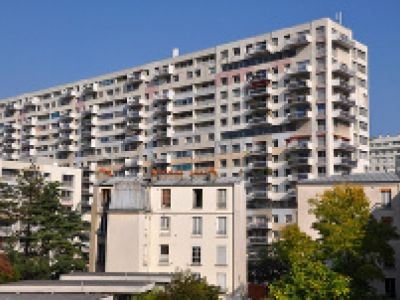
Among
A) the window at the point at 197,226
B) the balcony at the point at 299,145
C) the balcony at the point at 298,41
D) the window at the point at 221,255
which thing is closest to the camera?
the window at the point at 221,255

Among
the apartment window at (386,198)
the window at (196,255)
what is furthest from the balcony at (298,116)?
the window at (196,255)

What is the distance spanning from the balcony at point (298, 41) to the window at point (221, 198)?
150 feet

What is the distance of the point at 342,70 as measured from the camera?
103 metres

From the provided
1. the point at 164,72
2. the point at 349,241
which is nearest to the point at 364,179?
the point at 349,241

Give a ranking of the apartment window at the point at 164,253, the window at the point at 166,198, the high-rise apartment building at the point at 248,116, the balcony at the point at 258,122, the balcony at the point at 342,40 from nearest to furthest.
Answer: the apartment window at the point at 164,253 < the window at the point at 166,198 < the high-rise apartment building at the point at 248,116 < the balcony at the point at 342,40 < the balcony at the point at 258,122

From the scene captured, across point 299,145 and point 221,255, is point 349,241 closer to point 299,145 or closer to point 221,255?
point 221,255

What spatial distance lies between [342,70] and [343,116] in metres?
7.27

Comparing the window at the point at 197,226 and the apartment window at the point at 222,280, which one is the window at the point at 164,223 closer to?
the window at the point at 197,226

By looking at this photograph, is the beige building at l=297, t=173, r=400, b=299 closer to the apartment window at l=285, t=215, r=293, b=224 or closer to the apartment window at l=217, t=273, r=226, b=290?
the apartment window at l=217, t=273, r=226, b=290

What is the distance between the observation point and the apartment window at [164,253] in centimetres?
6506

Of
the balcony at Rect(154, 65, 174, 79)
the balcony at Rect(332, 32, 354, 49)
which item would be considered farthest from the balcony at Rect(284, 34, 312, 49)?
the balcony at Rect(154, 65, 174, 79)

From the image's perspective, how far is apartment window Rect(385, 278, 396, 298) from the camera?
64688 mm

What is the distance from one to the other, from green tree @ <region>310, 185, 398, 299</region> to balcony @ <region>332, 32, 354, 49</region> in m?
54.2

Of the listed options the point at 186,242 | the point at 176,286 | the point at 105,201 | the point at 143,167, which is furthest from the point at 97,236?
the point at 143,167
